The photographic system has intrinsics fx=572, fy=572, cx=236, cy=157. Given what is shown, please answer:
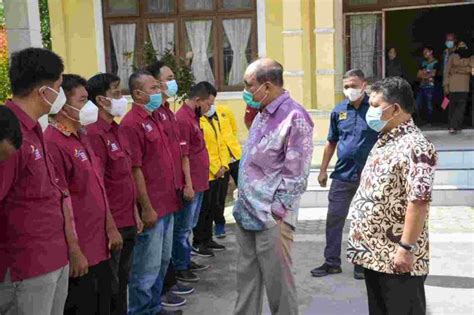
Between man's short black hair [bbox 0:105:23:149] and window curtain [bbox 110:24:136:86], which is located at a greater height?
window curtain [bbox 110:24:136:86]

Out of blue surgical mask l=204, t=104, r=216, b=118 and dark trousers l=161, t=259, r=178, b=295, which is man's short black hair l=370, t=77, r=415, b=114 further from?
blue surgical mask l=204, t=104, r=216, b=118

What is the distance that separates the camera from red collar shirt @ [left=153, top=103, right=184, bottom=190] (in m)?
4.77

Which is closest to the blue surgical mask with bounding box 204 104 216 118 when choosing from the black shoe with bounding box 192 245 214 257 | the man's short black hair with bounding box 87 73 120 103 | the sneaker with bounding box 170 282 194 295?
the black shoe with bounding box 192 245 214 257

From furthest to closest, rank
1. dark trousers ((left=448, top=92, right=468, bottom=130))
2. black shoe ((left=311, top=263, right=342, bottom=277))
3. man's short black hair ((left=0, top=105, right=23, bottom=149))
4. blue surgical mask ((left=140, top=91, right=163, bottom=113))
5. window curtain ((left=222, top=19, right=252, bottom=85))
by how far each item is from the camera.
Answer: window curtain ((left=222, top=19, right=252, bottom=85)) < dark trousers ((left=448, top=92, right=468, bottom=130)) < black shoe ((left=311, top=263, right=342, bottom=277)) < blue surgical mask ((left=140, top=91, right=163, bottom=113)) < man's short black hair ((left=0, top=105, right=23, bottom=149))

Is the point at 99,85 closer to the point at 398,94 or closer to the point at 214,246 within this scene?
the point at 398,94

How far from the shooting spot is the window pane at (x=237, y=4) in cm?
1096

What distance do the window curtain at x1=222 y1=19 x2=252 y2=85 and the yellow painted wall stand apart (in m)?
2.68

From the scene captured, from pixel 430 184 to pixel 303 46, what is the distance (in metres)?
7.46

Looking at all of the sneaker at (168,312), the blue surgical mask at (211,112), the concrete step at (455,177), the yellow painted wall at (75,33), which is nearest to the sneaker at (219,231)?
the blue surgical mask at (211,112)

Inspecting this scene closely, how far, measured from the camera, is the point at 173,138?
16.3ft

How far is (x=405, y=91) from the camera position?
132 inches

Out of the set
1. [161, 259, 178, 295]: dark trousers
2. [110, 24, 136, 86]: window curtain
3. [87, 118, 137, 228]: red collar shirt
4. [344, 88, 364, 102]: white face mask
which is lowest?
[161, 259, 178, 295]: dark trousers

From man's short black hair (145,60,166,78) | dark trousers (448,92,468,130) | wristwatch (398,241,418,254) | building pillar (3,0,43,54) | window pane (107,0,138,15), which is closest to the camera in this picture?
wristwatch (398,241,418,254)

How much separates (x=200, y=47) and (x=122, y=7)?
1784mm
